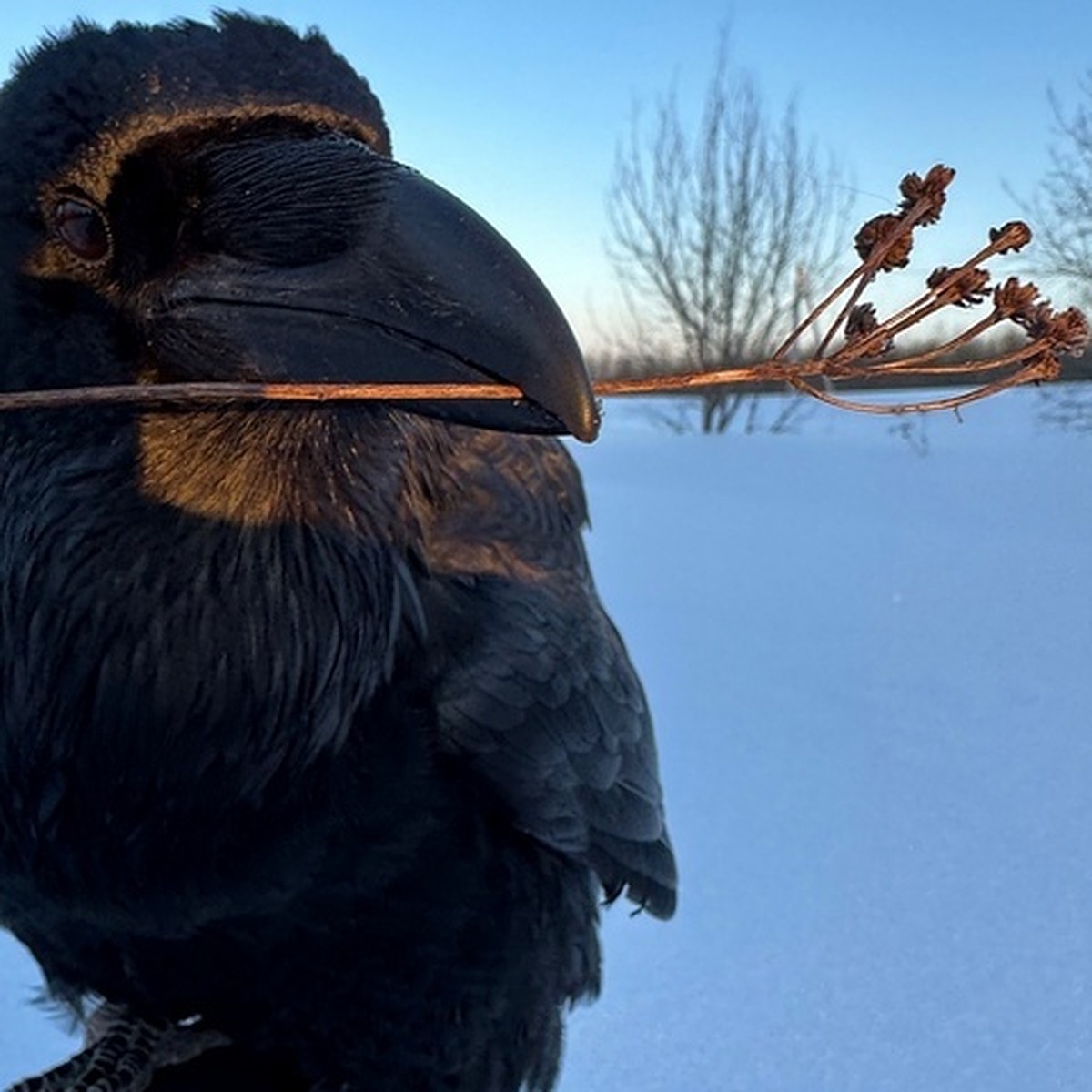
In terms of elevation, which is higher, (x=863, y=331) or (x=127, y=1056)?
(x=863, y=331)

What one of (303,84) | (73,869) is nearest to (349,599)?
(73,869)

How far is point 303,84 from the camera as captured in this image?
48.8 inches

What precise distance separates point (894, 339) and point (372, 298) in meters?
0.39

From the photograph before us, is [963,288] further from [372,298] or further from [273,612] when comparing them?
[273,612]

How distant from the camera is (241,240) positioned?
119cm

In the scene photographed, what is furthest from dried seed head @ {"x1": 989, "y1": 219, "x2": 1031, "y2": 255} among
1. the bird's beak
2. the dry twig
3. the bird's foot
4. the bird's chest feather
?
the bird's foot

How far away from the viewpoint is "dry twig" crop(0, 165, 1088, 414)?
959 millimetres

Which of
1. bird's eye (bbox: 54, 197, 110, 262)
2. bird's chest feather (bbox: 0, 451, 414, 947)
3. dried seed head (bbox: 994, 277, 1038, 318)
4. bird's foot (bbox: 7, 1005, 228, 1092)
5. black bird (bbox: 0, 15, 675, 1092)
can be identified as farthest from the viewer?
bird's foot (bbox: 7, 1005, 228, 1092)

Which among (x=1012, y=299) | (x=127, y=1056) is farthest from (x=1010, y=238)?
(x=127, y=1056)

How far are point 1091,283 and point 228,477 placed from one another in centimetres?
1219

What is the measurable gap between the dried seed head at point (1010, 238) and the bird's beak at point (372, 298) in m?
0.30

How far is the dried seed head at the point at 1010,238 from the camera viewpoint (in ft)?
3.14

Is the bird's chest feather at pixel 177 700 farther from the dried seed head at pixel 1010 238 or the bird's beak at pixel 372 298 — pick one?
the dried seed head at pixel 1010 238

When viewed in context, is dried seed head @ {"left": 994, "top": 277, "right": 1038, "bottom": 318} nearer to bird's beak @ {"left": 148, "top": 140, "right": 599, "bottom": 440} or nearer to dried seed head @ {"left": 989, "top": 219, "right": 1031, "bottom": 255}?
dried seed head @ {"left": 989, "top": 219, "right": 1031, "bottom": 255}
